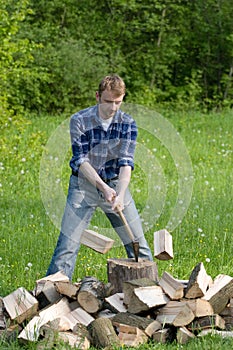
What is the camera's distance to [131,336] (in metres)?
4.21

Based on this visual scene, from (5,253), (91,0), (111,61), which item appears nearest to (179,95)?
(111,61)

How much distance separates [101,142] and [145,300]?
1.19 m

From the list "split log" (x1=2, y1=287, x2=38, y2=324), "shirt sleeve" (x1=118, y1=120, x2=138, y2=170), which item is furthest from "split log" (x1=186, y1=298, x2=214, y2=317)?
"shirt sleeve" (x1=118, y1=120, x2=138, y2=170)

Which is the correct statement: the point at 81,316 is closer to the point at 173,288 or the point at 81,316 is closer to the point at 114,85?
the point at 173,288

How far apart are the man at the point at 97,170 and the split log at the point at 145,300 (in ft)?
2.22

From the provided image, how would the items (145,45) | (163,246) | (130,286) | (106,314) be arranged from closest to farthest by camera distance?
(130,286)
(106,314)
(163,246)
(145,45)

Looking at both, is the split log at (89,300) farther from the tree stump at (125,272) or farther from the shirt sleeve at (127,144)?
the shirt sleeve at (127,144)

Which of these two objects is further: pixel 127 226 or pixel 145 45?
pixel 145 45

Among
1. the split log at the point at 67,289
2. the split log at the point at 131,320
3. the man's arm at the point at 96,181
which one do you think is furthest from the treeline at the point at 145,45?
the split log at the point at 131,320

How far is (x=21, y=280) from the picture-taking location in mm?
5387

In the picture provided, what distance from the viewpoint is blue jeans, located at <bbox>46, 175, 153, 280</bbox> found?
16.4 feet

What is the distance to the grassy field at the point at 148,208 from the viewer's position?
5691 mm

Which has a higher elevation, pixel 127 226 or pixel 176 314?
pixel 127 226

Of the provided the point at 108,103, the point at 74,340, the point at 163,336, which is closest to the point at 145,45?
the point at 108,103
